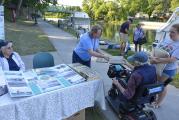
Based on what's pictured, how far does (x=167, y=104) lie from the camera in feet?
21.5

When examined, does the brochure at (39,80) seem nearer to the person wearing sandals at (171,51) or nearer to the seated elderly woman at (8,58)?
the seated elderly woman at (8,58)

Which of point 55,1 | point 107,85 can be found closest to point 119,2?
point 55,1

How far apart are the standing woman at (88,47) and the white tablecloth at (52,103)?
90 centimetres

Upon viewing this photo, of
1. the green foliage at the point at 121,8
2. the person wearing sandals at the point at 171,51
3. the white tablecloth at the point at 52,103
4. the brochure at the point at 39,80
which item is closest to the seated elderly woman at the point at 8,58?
the brochure at the point at 39,80

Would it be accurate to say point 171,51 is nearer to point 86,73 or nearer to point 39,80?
point 86,73

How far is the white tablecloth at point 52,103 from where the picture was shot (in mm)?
3861

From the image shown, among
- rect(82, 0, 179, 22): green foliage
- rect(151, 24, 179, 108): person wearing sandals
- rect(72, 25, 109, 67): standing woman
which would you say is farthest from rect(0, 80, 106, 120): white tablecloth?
rect(82, 0, 179, 22): green foliage

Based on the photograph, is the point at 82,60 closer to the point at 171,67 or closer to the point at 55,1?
the point at 171,67

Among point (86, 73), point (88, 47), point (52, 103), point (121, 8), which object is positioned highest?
A: point (121, 8)

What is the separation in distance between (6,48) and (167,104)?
367 centimetres

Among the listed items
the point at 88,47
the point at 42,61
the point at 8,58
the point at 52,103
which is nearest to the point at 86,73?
the point at 88,47

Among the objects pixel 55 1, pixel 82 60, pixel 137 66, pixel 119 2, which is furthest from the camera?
pixel 119 2

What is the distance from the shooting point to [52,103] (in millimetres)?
4297

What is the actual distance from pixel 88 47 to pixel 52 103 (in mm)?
1828
